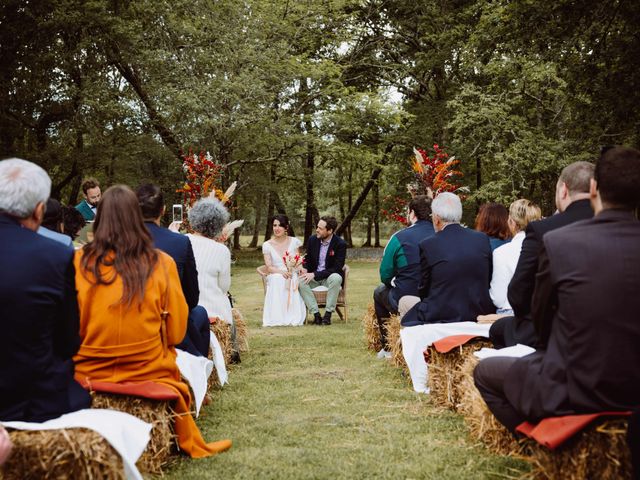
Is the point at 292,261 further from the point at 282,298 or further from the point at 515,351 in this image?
the point at 515,351

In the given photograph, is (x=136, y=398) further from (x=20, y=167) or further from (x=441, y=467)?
(x=441, y=467)

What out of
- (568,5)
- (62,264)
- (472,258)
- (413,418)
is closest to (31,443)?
(62,264)

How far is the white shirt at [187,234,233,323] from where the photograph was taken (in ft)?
23.8

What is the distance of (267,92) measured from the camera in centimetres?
2575

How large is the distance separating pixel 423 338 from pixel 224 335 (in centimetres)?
242

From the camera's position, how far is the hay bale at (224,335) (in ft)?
24.3

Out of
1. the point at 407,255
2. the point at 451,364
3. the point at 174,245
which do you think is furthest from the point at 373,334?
the point at 174,245

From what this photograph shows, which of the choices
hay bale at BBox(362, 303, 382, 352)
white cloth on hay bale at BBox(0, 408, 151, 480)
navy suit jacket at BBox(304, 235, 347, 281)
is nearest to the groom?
navy suit jacket at BBox(304, 235, 347, 281)

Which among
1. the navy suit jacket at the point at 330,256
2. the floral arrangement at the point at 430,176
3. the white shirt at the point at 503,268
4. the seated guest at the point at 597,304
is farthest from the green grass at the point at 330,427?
the navy suit jacket at the point at 330,256

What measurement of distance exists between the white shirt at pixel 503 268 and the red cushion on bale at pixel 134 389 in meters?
3.42

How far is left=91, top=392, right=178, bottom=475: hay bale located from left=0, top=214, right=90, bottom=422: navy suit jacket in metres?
0.55

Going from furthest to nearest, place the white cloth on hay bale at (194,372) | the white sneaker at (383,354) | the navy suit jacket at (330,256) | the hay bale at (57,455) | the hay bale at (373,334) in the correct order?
1. the navy suit jacket at (330,256)
2. the hay bale at (373,334)
3. the white sneaker at (383,354)
4. the white cloth on hay bale at (194,372)
5. the hay bale at (57,455)

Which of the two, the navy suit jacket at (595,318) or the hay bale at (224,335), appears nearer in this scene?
the navy suit jacket at (595,318)

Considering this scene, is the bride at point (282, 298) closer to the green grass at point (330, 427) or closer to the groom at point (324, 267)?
the groom at point (324, 267)
